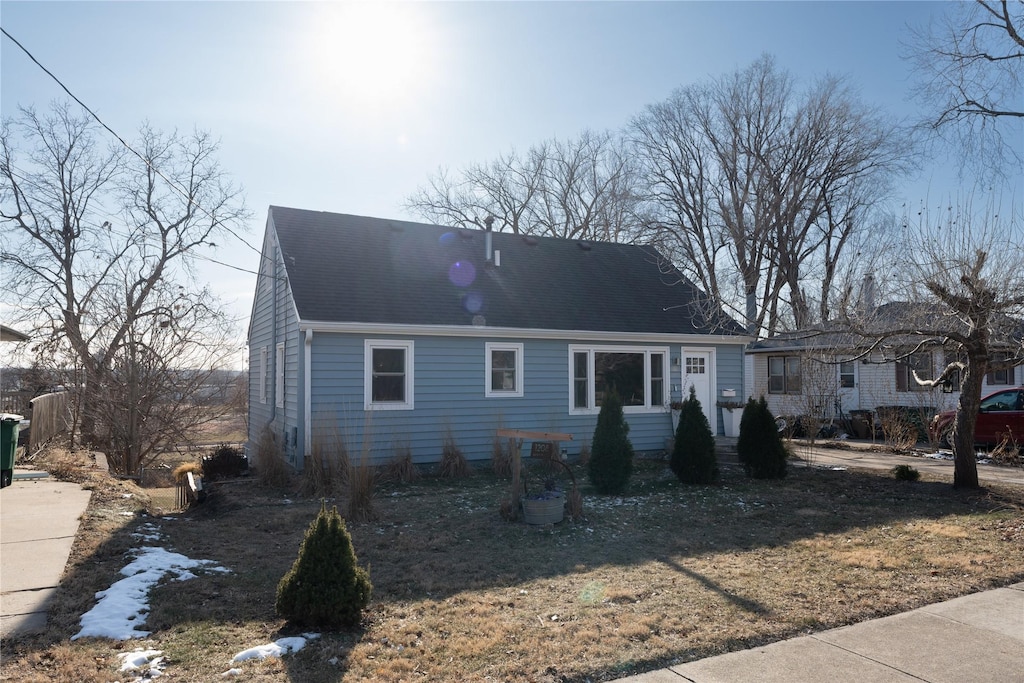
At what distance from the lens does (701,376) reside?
1603 cm

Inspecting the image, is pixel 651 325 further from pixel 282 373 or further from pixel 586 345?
pixel 282 373

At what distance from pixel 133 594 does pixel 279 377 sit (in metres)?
9.07

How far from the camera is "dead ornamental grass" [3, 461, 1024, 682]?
4242 millimetres

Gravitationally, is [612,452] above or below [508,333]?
below

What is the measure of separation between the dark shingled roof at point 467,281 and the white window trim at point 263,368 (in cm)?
310

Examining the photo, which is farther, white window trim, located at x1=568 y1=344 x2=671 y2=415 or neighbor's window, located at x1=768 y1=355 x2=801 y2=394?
neighbor's window, located at x1=768 y1=355 x2=801 y2=394

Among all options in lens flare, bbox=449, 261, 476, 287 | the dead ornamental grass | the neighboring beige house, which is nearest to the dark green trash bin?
the dead ornamental grass

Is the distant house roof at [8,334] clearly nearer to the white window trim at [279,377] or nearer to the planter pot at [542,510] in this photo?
the white window trim at [279,377]

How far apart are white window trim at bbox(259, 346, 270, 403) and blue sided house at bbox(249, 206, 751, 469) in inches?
2.7

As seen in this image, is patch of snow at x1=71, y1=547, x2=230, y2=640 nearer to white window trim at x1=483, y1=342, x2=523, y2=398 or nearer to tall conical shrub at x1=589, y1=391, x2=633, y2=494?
tall conical shrub at x1=589, y1=391, x2=633, y2=494

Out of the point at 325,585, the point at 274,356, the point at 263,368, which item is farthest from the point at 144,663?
the point at 263,368

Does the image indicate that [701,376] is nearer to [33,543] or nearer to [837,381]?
[837,381]

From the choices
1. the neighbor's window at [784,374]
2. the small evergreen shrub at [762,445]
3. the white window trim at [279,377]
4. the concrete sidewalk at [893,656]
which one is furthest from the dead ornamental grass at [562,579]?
the neighbor's window at [784,374]

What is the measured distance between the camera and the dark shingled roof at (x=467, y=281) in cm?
1306
